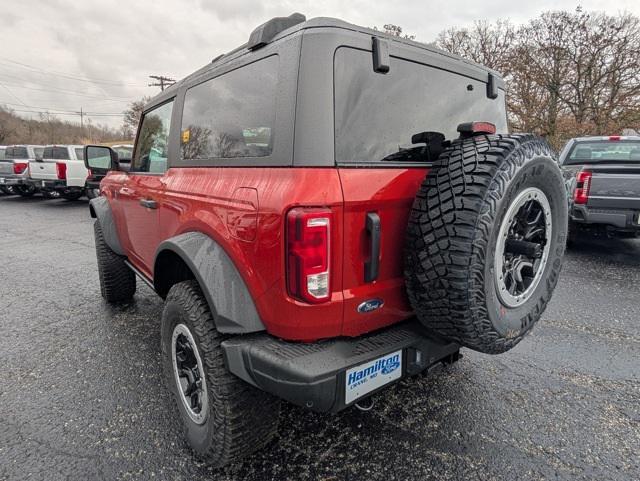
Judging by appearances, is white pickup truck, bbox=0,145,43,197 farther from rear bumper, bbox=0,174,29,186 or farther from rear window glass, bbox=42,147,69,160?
rear window glass, bbox=42,147,69,160

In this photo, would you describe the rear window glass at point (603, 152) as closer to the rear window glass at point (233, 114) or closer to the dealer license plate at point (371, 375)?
the dealer license plate at point (371, 375)

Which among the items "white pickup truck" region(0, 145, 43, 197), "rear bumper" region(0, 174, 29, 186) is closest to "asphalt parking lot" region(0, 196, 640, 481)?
"rear bumper" region(0, 174, 29, 186)

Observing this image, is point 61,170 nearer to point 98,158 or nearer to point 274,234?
point 98,158

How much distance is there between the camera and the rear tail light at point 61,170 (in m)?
11.9

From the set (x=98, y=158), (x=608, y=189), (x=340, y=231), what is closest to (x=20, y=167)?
(x=98, y=158)

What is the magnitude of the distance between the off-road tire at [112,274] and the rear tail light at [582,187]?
584cm

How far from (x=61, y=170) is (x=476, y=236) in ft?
45.1

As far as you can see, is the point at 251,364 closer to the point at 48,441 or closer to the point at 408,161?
the point at 408,161

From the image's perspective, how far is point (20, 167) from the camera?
13.5 m

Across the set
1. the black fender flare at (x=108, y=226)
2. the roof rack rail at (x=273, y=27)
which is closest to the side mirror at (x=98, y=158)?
the black fender flare at (x=108, y=226)

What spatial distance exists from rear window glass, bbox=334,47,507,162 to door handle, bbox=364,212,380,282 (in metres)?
0.26

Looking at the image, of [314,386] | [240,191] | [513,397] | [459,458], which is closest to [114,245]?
[240,191]

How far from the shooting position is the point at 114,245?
3584 millimetres

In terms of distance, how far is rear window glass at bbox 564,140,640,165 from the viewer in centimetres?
587
